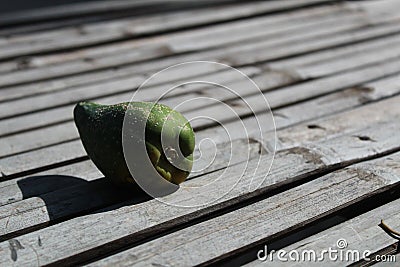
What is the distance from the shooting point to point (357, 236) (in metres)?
1.43

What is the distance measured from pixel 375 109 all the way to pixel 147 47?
43.3 inches

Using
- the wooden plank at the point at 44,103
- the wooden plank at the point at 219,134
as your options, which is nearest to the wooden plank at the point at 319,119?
the wooden plank at the point at 219,134

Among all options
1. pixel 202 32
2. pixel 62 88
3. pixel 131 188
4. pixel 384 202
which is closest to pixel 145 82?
pixel 62 88

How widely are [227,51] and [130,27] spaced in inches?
20.0

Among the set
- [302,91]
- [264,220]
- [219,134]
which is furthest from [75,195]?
[302,91]

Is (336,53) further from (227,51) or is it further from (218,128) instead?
(218,128)

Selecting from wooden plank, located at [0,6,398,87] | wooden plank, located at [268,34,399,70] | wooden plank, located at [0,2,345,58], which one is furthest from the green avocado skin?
wooden plank, located at [0,2,345,58]

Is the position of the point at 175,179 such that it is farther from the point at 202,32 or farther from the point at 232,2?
the point at 232,2

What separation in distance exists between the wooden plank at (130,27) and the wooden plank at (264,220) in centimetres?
158

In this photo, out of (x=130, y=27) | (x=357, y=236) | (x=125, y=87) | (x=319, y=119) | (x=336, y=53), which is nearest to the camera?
(x=357, y=236)

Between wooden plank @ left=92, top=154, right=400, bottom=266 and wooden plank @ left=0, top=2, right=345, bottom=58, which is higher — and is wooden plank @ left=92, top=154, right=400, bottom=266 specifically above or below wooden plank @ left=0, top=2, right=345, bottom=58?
below

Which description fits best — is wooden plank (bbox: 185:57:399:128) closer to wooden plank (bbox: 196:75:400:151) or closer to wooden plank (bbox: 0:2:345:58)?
wooden plank (bbox: 196:75:400:151)

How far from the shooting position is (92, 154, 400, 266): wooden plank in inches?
52.7

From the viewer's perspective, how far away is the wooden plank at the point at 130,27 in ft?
9.53
